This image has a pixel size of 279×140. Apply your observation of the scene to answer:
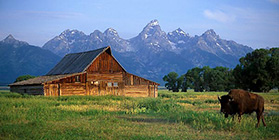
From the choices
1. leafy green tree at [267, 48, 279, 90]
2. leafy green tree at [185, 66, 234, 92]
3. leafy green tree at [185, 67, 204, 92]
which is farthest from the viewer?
leafy green tree at [185, 67, 204, 92]

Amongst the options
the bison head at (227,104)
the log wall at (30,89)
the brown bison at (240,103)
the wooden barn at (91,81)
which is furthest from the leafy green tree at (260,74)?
the bison head at (227,104)

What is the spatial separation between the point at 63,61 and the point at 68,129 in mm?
37826

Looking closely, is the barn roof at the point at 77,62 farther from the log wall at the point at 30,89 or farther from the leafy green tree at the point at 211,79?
the leafy green tree at the point at 211,79

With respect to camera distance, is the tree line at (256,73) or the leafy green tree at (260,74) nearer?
the leafy green tree at (260,74)

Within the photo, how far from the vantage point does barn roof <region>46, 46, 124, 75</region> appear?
40.8m

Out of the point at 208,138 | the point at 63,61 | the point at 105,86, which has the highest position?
the point at 63,61

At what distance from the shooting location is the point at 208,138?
11.6 meters

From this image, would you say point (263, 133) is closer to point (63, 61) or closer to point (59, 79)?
point (59, 79)

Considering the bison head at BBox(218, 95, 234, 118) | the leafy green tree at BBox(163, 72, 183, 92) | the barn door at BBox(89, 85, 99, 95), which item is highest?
the leafy green tree at BBox(163, 72, 183, 92)

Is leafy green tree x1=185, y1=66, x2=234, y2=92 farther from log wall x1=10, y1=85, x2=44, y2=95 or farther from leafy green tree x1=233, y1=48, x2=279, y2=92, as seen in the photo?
log wall x1=10, y1=85, x2=44, y2=95

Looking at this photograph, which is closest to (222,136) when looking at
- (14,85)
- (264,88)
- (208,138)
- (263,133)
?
(208,138)

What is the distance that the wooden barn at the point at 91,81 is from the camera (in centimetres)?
3700

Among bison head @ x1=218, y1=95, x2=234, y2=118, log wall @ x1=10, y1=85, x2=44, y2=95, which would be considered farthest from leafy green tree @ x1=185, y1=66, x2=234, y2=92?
bison head @ x1=218, y1=95, x2=234, y2=118

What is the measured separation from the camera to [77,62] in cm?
4403
